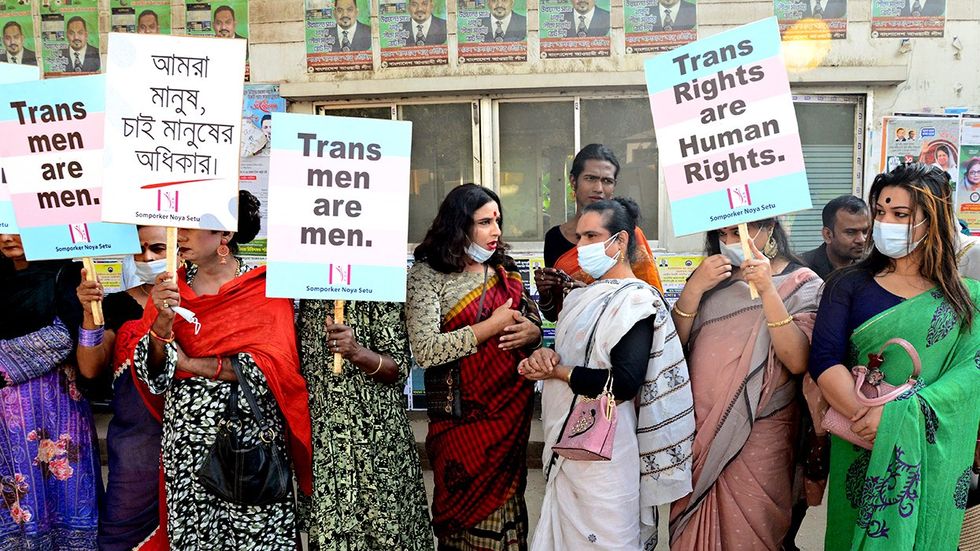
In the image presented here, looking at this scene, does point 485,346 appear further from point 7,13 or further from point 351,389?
point 7,13

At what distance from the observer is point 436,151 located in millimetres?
5723

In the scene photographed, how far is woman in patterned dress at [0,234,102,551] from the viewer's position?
9.29 ft

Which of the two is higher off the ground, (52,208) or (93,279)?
(52,208)

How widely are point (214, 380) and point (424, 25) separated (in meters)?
3.67

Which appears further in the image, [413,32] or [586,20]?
[413,32]

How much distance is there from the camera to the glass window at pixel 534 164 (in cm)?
561

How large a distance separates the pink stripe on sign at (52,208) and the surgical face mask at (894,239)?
9.05ft

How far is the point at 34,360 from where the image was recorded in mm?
2820

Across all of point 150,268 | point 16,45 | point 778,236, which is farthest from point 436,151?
point 778,236

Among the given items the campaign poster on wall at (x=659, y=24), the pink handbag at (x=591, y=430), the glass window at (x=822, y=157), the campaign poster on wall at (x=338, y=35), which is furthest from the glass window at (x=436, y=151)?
the pink handbag at (x=591, y=430)

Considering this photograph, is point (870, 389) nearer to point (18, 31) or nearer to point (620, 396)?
point (620, 396)

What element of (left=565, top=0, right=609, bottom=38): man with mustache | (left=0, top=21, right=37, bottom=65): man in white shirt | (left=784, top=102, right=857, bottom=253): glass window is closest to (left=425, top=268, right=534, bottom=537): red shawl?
(left=565, top=0, right=609, bottom=38): man with mustache

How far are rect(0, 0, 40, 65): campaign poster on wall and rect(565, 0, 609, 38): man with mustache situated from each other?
4230 mm

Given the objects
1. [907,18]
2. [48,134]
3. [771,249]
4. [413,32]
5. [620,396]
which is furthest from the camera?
[413,32]
